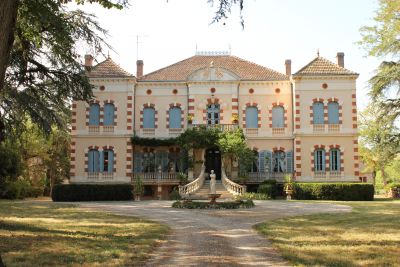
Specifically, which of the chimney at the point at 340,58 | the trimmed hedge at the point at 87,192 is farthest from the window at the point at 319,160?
the trimmed hedge at the point at 87,192

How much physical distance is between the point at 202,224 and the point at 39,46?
7593 millimetres

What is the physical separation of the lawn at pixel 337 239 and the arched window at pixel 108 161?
Answer: 1878 cm

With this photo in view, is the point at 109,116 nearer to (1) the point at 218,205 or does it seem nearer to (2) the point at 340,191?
(1) the point at 218,205

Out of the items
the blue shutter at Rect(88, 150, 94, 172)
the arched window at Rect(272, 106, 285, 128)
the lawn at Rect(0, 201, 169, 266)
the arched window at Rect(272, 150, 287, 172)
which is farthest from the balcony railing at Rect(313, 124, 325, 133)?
the lawn at Rect(0, 201, 169, 266)

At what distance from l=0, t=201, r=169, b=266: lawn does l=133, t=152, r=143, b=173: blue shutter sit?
16969 mm

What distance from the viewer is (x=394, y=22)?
2170 centimetres

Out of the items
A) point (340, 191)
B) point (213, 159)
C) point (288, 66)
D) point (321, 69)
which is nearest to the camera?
point (340, 191)

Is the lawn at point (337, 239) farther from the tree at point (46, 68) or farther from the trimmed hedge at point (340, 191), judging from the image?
the trimmed hedge at point (340, 191)

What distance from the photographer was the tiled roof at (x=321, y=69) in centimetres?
3281

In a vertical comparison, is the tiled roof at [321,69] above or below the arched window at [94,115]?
above

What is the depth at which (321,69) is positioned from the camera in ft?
109

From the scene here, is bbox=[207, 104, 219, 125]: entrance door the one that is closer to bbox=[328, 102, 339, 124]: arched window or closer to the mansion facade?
the mansion facade

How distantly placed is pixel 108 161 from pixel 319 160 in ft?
48.0

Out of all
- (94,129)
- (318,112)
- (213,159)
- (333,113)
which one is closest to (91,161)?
(94,129)
